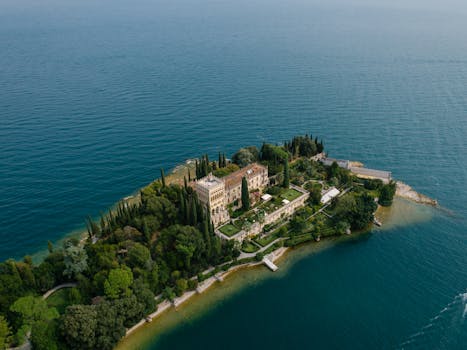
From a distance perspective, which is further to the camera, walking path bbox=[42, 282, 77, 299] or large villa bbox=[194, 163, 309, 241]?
large villa bbox=[194, 163, 309, 241]

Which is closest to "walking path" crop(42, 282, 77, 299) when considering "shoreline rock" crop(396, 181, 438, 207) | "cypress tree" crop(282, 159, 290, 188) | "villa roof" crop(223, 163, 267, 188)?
"villa roof" crop(223, 163, 267, 188)

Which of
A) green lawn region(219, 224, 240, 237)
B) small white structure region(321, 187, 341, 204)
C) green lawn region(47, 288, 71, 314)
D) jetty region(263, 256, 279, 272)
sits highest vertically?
small white structure region(321, 187, 341, 204)

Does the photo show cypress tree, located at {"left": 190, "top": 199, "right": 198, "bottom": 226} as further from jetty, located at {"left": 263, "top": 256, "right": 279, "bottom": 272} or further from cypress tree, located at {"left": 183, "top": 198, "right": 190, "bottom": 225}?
jetty, located at {"left": 263, "top": 256, "right": 279, "bottom": 272}

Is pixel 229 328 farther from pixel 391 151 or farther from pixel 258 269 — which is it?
pixel 391 151

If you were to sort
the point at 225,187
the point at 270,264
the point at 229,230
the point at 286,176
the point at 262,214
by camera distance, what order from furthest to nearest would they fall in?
the point at 286,176 < the point at 225,187 < the point at 262,214 < the point at 229,230 < the point at 270,264

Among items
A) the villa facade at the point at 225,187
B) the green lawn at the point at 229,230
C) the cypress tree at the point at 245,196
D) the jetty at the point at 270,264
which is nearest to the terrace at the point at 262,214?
the green lawn at the point at 229,230

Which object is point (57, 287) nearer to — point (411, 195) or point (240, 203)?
point (240, 203)

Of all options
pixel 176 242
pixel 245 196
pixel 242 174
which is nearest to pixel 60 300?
pixel 176 242
